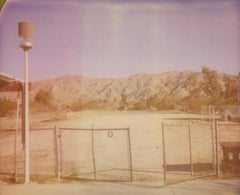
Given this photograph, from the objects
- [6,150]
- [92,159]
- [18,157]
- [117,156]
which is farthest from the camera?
[117,156]

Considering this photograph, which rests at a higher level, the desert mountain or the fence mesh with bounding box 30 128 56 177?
the desert mountain

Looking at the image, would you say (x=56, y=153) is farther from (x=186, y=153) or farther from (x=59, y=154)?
(x=186, y=153)

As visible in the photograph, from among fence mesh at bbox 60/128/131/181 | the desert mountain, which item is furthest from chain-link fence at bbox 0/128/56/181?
the desert mountain

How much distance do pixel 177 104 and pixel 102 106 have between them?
1.01 m

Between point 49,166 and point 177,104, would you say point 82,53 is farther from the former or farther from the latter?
point 49,166

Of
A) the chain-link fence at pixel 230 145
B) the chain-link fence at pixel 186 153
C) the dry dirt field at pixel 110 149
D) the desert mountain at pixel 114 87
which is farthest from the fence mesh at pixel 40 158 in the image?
the chain-link fence at pixel 230 145

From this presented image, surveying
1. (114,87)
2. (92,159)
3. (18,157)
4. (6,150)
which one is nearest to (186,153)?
(92,159)

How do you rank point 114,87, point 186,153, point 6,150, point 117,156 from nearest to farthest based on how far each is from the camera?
point 114,87 < point 6,150 < point 117,156 < point 186,153

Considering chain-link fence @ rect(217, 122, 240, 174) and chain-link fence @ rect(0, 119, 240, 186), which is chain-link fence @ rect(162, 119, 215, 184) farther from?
chain-link fence @ rect(217, 122, 240, 174)

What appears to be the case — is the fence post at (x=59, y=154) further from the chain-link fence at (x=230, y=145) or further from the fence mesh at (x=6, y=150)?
the chain-link fence at (x=230, y=145)

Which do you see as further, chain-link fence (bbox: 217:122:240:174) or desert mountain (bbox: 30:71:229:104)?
chain-link fence (bbox: 217:122:240:174)

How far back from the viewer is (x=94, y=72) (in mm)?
4730

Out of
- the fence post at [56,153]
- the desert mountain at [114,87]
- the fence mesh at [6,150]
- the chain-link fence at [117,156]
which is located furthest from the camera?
the fence post at [56,153]

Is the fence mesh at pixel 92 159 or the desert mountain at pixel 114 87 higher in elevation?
the desert mountain at pixel 114 87
